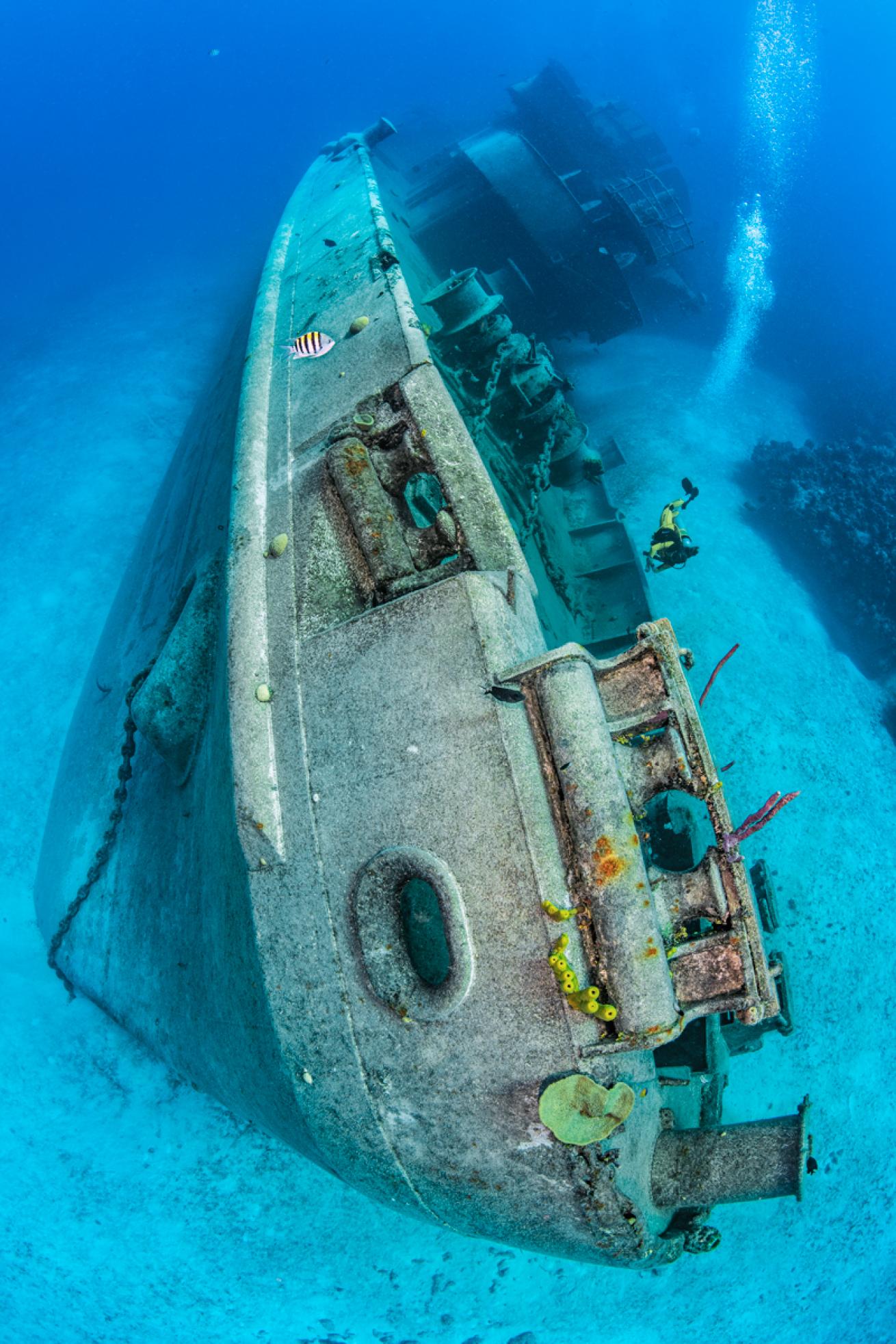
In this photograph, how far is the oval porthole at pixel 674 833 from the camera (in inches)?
164

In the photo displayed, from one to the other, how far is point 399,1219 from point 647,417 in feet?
36.5

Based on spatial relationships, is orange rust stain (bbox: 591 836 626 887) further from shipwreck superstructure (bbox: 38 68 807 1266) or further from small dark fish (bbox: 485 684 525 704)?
small dark fish (bbox: 485 684 525 704)

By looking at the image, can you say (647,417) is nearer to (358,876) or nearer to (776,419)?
(776,419)

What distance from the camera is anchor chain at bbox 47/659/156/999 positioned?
4.43 m

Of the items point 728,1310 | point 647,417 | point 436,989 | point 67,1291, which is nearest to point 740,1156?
point 436,989

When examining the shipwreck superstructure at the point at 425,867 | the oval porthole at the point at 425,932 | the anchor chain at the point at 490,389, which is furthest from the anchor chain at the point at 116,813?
the anchor chain at the point at 490,389

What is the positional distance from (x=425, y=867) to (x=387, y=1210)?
13.9 feet

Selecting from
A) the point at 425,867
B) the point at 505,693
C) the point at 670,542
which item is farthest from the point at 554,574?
the point at 425,867

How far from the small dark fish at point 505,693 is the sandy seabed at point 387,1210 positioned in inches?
178

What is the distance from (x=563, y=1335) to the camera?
205 inches

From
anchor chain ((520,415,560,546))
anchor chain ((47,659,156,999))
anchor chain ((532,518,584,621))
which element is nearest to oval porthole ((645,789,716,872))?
anchor chain ((532,518,584,621))

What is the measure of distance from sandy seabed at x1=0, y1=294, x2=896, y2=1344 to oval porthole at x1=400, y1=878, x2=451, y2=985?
3683 mm

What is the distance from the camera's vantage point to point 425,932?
2.57m

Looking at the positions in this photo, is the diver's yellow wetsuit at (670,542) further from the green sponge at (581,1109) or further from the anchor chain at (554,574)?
the green sponge at (581,1109)
